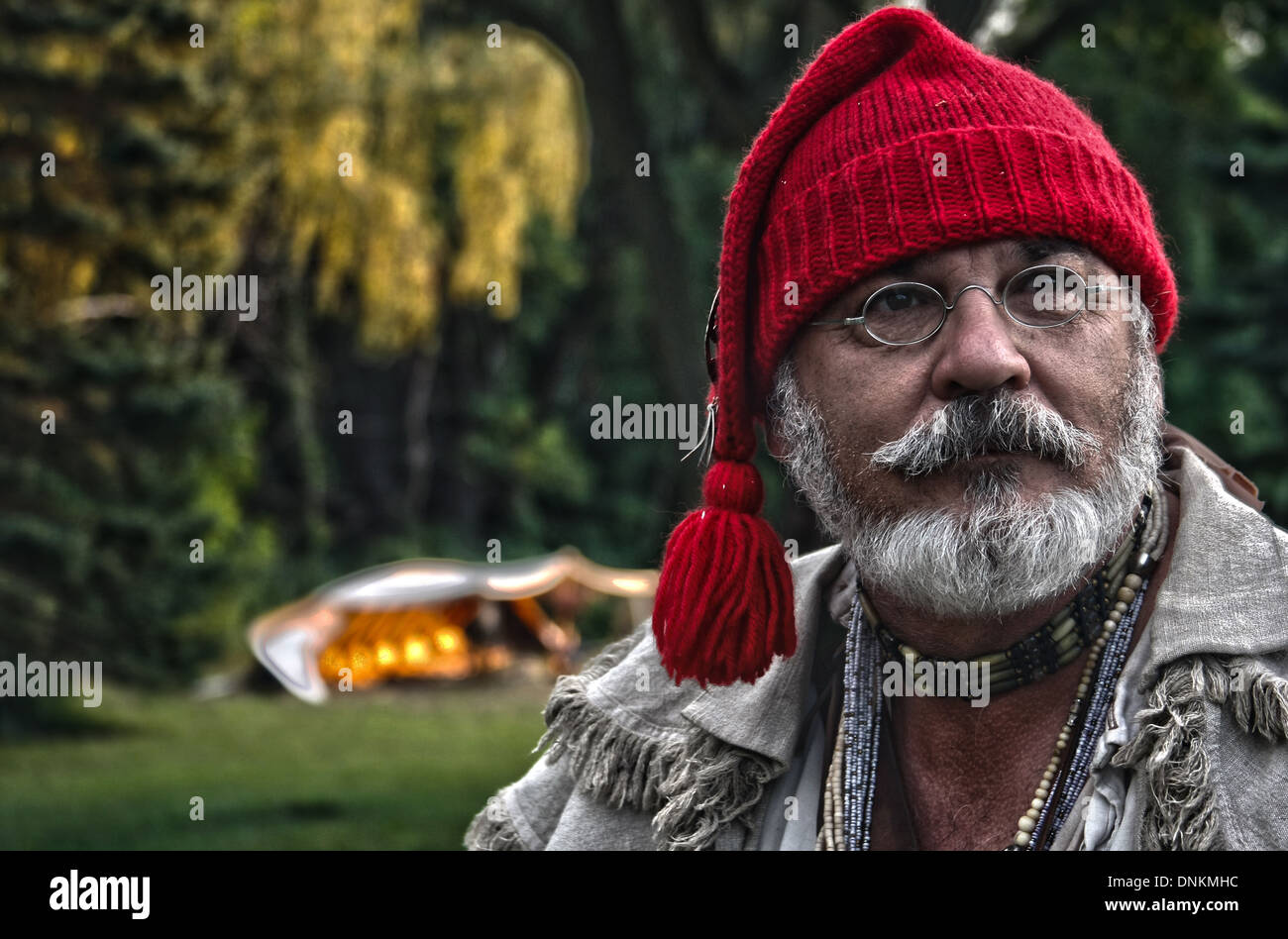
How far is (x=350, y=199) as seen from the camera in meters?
10.4

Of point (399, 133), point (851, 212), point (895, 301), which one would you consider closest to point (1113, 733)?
point (895, 301)

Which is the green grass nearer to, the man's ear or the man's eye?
the man's ear

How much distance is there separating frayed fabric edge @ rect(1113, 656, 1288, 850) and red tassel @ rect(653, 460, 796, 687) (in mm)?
539

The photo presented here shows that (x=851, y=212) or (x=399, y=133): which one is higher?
(x=399, y=133)

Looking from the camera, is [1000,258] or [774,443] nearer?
[1000,258]

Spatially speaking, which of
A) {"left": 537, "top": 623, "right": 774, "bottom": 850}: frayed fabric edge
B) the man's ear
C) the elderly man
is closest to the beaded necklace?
the elderly man

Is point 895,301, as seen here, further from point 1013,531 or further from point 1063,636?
point 1063,636

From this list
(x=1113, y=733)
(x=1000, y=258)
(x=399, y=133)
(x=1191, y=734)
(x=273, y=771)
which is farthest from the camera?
(x=273, y=771)

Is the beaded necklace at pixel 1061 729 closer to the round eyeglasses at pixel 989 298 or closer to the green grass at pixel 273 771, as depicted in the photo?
the round eyeglasses at pixel 989 298

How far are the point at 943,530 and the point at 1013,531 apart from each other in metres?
0.10

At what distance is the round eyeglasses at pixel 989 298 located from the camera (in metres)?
1.88

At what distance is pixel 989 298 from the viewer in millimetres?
1865

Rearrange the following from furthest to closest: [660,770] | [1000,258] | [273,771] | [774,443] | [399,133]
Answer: [273,771], [399,133], [774,443], [660,770], [1000,258]

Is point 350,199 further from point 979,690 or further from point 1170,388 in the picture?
point 979,690
